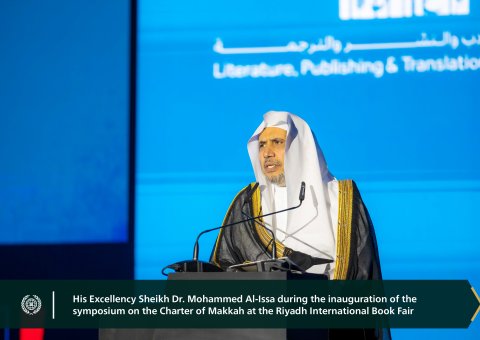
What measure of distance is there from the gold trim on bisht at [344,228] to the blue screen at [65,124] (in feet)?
5.49

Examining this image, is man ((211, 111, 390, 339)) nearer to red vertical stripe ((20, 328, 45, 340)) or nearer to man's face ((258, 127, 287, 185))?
man's face ((258, 127, 287, 185))

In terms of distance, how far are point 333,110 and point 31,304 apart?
86.2 inches

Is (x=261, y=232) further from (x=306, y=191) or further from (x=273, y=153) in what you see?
(x=273, y=153)

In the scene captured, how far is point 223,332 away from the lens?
276cm

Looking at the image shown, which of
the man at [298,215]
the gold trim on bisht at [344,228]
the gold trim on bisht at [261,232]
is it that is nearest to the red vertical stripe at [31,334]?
the man at [298,215]

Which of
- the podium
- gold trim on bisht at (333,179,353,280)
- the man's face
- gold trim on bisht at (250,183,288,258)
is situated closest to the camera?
the podium

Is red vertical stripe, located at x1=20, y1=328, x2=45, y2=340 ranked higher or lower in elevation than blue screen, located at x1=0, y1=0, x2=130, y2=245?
lower

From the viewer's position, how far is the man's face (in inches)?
164

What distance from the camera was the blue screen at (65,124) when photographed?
5.13m

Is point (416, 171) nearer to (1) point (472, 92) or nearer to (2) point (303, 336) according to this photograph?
(1) point (472, 92)

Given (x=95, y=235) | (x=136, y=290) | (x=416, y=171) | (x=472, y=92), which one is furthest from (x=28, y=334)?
(x=472, y=92)

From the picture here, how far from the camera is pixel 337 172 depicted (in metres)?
4.86

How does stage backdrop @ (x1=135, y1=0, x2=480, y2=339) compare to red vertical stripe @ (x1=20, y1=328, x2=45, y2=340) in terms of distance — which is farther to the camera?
stage backdrop @ (x1=135, y1=0, x2=480, y2=339)

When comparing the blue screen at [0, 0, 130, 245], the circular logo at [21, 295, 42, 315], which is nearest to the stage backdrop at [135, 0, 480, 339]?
the blue screen at [0, 0, 130, 245]
